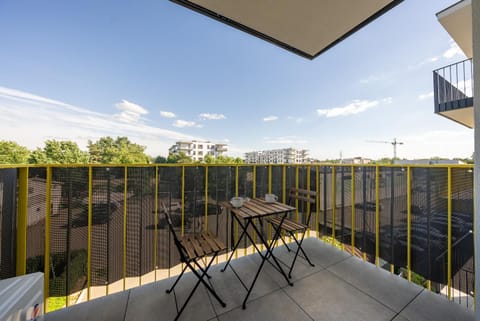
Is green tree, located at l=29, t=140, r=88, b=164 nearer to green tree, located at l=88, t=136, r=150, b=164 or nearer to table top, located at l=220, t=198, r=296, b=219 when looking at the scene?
green tree, located at l=88, t=136, r=150, b=164

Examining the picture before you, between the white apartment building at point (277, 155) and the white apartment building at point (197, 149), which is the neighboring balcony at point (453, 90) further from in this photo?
the white apartment building at point (277, 155)

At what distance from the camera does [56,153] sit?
2502 centimetres

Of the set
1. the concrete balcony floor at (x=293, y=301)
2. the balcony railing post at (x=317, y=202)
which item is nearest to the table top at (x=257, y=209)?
the concrete balcony floor at (x=293, y=301)

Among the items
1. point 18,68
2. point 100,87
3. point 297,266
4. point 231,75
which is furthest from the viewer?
point 100,87

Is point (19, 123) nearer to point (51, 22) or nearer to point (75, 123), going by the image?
point (75, 123)

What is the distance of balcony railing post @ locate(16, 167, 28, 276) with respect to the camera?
1.45 m

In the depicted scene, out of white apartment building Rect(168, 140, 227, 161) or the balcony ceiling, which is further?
white apartment building Rect(168, 140, 227, 161)

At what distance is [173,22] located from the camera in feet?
28.7

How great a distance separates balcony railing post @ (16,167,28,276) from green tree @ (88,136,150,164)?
33.4 metres

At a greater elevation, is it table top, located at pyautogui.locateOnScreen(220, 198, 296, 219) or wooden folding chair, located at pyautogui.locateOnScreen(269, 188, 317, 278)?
table top, located at pyautogui.locateOnScreen(220, 198, 296, 219)

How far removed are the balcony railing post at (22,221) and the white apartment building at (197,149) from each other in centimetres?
4560

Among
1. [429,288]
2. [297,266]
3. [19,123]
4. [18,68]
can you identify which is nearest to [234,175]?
[297,266]

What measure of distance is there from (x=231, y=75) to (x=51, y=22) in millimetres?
13138

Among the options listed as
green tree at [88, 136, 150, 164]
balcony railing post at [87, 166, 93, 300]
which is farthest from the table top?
green tree at [88, 136, 150, 164]
